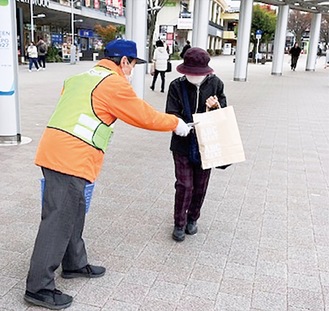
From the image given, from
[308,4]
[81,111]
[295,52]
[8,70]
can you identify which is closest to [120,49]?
[81,111]

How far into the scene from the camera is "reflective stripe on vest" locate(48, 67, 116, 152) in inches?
102

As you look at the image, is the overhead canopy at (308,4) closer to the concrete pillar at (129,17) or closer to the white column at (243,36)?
the white column at (243,36)

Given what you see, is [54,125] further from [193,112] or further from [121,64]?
[193,112]

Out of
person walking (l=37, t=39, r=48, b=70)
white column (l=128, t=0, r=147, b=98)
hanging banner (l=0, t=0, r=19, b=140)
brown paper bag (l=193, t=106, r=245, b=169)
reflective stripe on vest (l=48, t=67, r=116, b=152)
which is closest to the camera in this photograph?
reflective stripe on vest (l=48, t=67, r=116, b=152)

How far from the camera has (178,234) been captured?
3.81 meters

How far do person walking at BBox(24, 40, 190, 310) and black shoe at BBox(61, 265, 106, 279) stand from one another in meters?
0.29

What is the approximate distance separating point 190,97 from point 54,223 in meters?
1.53

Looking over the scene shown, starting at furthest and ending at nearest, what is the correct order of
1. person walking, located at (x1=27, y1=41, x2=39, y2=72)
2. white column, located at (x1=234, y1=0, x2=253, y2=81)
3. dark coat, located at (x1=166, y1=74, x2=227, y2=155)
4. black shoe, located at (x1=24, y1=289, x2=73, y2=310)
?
person walking, located at (x1=27, y1=41, x2=39, y2=72) → white column, located at (x1=234, y1=0, x2=253, y2=81) → dark coat, located at (x1=166, y1=74, x2=227, y2=155) → black shoe, located at (x1=24, y1=289, x2=73, y2=310)

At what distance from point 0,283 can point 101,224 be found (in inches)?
47.5

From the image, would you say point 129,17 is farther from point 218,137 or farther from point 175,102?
point 218,137

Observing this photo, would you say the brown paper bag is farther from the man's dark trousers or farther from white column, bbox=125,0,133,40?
white column, bbox=125,0,133,40

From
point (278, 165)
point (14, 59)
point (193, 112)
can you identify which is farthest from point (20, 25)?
point (193, 112)

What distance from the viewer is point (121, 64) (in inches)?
112

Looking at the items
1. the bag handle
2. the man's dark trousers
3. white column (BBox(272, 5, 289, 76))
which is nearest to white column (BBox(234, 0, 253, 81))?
white column (BBox(272, 5, 289, 76))
